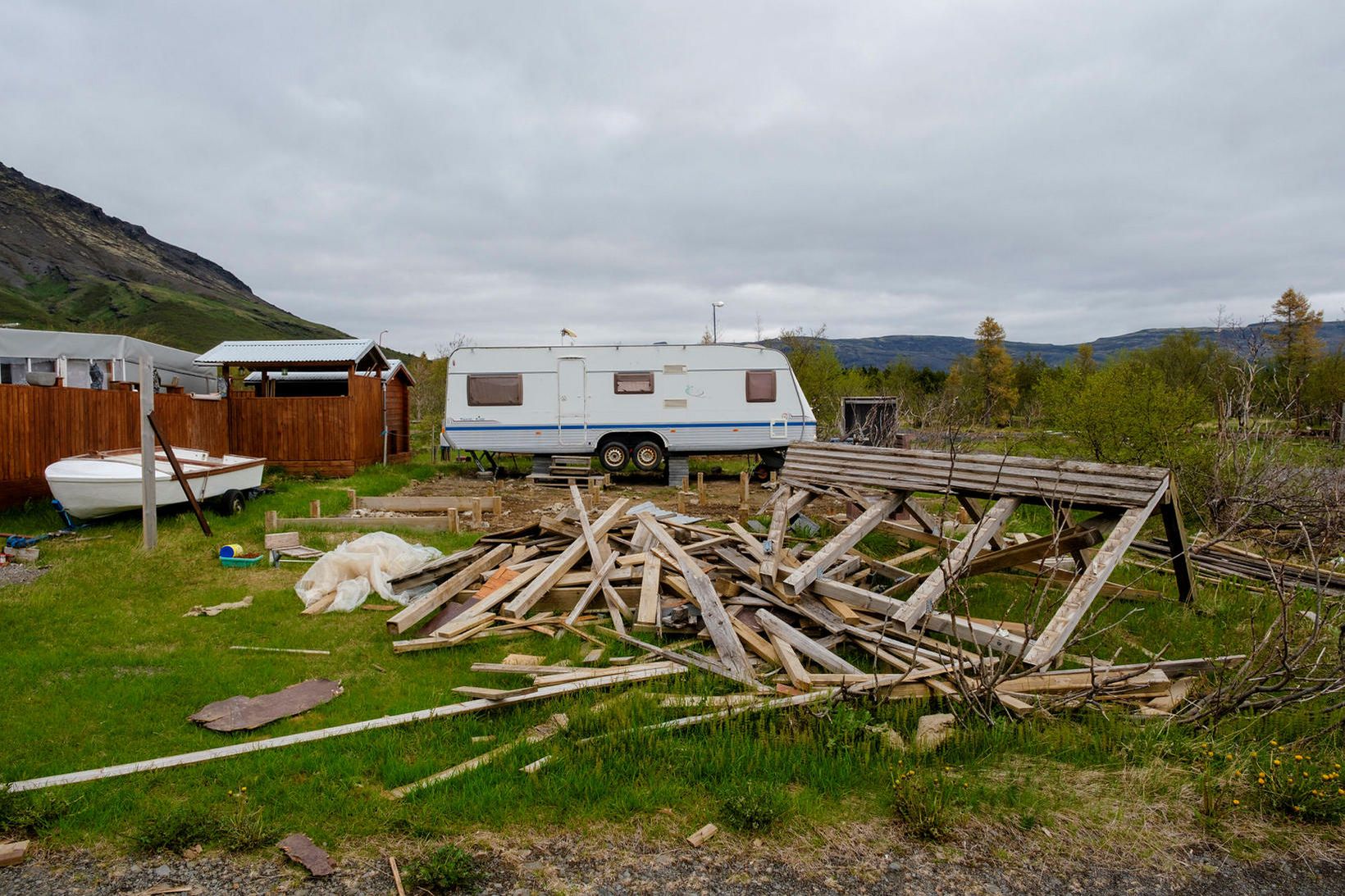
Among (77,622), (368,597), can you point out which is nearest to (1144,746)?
(368,597)

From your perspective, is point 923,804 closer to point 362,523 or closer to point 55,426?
point 362,523

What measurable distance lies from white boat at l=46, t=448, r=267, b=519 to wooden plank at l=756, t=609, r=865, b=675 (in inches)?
333

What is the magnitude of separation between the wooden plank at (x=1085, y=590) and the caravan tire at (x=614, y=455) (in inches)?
499

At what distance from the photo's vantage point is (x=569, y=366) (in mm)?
17047

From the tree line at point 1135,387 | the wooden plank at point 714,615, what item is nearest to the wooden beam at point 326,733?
the wooden plank at point 714,615

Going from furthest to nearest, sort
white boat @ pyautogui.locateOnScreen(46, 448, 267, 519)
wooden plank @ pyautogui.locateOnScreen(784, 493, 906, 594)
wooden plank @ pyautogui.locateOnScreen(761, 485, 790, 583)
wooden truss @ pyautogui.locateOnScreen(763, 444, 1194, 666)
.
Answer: white boat @ pyautogui.locateOnScreen(46, 448, 267, 519) < wooden plank @ pyautogui.locateOnScreen(761, 485, 790, 583) < wooden plank @ pyautogui.locateOnScreen(784, 493, 906, 594) < wooden truss @ pyautogui.locateOnScreen(763, 444, 1194, 666)

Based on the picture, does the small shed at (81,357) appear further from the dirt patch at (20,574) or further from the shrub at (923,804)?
the shrub at (923,804)

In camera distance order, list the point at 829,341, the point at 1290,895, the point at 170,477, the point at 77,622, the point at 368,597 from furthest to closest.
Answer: the point at 829,341, the point at 170,477, the point at 368,597, the point at 77,622, the point at 1290,895

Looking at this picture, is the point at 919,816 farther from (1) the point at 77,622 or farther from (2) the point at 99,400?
(2) the point at 99,400

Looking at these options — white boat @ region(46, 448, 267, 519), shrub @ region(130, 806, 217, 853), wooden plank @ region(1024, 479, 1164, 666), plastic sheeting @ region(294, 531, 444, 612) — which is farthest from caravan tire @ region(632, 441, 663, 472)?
shrub @ region(130, 806, 217, 853)

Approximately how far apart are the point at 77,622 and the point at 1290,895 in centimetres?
868

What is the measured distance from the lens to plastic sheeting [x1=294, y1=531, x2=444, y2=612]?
7.41m

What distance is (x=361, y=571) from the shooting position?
25.8 feet

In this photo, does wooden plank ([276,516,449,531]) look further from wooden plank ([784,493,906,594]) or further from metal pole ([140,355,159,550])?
wooden plank ([784,493,906,594])
